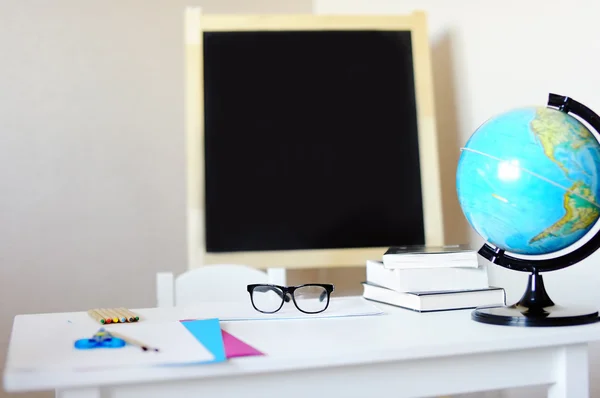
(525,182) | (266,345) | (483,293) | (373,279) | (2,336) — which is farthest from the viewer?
(2,336)

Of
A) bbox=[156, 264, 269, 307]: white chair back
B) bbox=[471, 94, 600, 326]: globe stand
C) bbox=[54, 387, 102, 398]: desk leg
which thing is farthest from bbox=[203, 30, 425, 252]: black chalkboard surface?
bbox=[54, 387, 102, 398]: desk leg

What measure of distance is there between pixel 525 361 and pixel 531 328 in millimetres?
59

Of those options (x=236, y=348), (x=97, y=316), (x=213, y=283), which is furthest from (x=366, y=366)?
(x=213, y=283)

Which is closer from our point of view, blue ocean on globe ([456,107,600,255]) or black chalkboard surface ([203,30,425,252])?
blue ocean on globe ([456,107,600,255])

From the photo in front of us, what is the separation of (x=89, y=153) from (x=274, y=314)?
147cm

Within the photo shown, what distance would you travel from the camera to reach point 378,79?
6.46 feet

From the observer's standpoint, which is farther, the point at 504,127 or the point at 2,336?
the point at 2,336

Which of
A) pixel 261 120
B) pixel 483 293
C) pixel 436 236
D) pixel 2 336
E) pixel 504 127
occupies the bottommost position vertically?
pixel 2 336

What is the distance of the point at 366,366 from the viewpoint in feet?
2.66

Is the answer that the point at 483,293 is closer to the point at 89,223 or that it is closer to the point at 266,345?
the point at 266,345

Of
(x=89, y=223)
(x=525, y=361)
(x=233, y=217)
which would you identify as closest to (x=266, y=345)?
(x=525, y=361)

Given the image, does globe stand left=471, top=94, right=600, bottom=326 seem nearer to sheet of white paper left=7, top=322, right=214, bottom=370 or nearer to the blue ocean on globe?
the blue ocean on globe

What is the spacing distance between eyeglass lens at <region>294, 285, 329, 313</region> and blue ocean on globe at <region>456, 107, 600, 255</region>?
288 mm

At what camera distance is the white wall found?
144 centimetres
